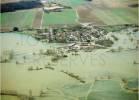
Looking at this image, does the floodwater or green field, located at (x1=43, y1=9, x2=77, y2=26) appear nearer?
the floodwater

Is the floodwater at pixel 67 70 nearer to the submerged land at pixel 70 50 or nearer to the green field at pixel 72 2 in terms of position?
the submerged land at pixel 70 50

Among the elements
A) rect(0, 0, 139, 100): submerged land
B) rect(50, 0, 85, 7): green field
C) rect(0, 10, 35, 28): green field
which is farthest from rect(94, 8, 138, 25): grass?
rect(0, 10, 35, 28): green field

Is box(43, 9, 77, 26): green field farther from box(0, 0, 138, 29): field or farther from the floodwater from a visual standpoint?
the floodwater

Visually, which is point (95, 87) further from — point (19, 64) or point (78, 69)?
point (19, 64)

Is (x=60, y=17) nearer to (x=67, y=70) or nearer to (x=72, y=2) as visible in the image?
(x=72, y=2)

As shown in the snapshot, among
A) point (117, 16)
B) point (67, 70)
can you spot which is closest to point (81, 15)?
point (117, 16)

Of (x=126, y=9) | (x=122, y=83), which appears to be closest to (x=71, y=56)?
(x=122, y=83)
